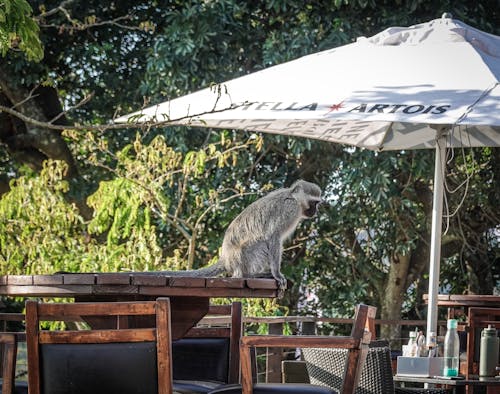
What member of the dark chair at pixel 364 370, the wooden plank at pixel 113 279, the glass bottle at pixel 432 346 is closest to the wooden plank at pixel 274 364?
the glass bottle at pixel 432 346

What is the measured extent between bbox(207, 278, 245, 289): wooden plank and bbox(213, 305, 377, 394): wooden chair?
316mm

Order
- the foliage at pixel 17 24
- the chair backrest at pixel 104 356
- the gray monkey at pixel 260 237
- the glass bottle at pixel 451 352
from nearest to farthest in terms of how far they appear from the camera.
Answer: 1. the chair backrest at pixel 104 356
2. the foliage at pixel 17 24
3. the glass bottle at pixel 451 352
4. the gray monkey at pixel 260 237

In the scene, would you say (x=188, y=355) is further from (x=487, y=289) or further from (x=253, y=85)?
(x=487, y=289)

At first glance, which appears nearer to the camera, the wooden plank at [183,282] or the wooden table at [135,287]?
the wooden table at [135,287]

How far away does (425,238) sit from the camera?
1161 cm

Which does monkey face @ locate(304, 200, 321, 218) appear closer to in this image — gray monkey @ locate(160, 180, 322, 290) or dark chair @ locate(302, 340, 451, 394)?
gray monkey @ locate(160, 180, 322, 290)

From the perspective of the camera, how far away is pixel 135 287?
4.11 m

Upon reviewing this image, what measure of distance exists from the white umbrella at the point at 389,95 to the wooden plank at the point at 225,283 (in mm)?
1636

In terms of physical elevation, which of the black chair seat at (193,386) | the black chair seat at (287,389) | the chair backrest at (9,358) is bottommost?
the black chair seat at (193,386)

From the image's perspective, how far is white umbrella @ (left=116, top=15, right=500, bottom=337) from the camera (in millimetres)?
6141

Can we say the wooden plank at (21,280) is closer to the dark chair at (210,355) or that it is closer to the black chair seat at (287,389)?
the black chair seat at (287,389)

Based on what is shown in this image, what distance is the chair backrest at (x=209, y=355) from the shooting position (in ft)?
17.5

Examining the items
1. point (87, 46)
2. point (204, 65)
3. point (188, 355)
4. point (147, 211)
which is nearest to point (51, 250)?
point (147, 211)

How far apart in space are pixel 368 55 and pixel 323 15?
4.03 m
